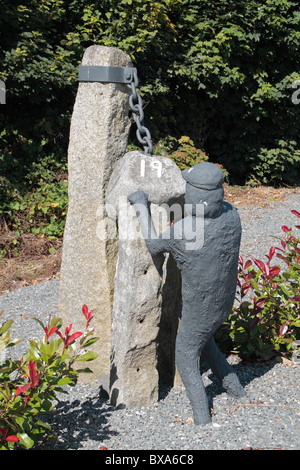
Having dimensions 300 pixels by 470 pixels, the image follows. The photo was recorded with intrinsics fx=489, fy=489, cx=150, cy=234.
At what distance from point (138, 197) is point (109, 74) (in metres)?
0.84

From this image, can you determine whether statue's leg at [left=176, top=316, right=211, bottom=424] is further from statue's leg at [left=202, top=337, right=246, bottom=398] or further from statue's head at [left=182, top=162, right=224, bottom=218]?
statue's head at [left=182, top=162, right=224, bottom=218]

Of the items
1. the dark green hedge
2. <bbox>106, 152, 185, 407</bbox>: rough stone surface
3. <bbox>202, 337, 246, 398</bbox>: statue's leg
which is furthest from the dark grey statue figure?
the dark green hedge

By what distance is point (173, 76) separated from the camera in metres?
7.93

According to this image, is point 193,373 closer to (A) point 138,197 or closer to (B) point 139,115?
(A) point 138,197

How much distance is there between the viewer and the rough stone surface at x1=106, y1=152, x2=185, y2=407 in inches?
111

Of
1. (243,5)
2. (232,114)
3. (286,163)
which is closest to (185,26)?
(243,5)

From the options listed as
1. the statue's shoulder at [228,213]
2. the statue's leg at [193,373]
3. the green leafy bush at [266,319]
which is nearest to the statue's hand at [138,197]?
the statue's shoulder at [228,213]

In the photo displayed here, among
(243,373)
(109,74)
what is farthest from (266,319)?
(109,74)

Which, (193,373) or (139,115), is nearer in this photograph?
(193,373)

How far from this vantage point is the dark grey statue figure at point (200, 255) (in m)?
2.52

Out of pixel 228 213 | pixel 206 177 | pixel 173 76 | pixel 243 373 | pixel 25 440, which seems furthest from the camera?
pixel 173 76

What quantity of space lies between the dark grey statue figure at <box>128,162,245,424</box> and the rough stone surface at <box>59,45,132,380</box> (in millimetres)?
479

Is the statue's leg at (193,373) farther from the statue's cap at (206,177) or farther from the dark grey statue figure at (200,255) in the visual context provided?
the statue's cap at (206,177)

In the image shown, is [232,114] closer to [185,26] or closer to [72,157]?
[185,26]
